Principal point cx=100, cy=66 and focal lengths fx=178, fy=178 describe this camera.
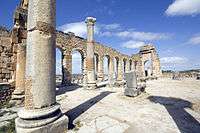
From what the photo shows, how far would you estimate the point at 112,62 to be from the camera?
2416 cm

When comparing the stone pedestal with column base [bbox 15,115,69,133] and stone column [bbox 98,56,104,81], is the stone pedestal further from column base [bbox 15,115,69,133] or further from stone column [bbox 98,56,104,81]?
stone column [bbox 98,56,104,81]

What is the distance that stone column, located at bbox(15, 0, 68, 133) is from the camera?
3.94 m

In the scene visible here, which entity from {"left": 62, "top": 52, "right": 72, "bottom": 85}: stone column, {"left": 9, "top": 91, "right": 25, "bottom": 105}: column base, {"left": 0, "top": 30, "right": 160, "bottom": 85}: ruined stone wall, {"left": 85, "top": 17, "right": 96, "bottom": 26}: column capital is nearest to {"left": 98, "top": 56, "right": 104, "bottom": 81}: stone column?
{"left": 0, "top": 30, "right": 160, "bottom": 85}: ruined stone wall

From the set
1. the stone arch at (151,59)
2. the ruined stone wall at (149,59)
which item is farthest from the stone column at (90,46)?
the stone arch at (151,59)

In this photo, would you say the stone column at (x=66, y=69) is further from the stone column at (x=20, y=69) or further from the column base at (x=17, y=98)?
the column base at (x=17, y=98)

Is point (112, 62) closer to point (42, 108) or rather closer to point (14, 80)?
point (14, 80)

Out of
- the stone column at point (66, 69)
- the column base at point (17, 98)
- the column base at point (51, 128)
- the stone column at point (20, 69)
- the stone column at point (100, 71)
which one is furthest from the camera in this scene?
the stone column at point (100, 71)

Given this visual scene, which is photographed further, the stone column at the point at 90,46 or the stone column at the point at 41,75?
the stone column at the point at 90,46

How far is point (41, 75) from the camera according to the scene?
4055 mm

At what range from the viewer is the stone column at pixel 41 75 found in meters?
3.94

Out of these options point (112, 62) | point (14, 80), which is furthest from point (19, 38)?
point (112, 62)

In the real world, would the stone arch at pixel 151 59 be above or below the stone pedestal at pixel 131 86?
above

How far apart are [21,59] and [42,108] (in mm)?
4852

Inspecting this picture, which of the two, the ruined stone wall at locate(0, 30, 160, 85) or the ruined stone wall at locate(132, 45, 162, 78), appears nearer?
the ruined stone wall at locate(0, 30, 160, 85)
